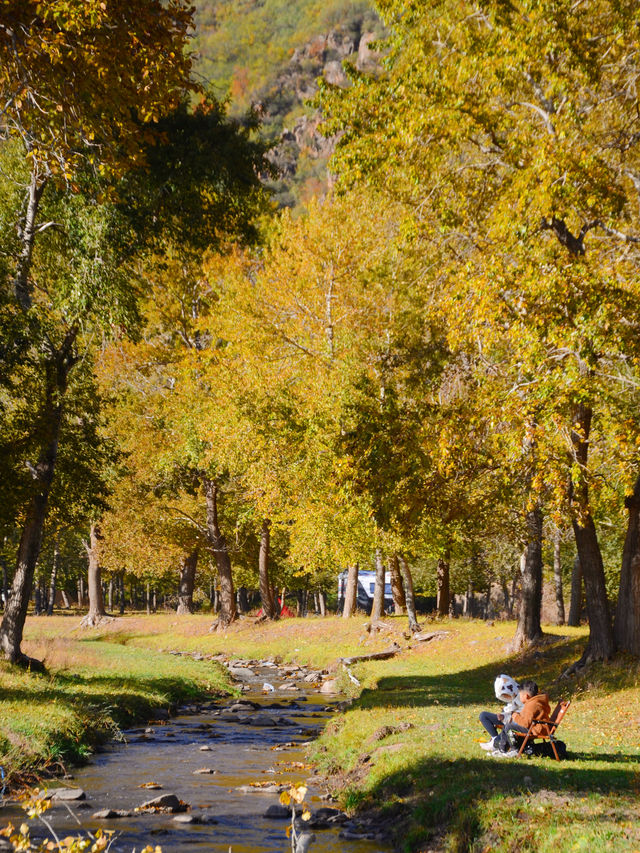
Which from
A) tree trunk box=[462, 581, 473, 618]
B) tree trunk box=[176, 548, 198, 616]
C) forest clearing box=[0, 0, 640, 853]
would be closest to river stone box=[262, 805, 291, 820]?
forest clearing box=[0, 0, 640, 853]

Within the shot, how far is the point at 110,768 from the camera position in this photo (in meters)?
13.9

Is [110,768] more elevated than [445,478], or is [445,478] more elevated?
[445,478]

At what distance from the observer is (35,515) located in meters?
20.3

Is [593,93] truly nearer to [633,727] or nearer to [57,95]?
[57,95]

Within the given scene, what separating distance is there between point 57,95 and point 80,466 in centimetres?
1323

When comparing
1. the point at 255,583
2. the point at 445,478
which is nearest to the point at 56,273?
the point at 445,478

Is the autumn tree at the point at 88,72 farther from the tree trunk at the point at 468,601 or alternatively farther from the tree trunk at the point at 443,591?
the tree trunk at the point at 468,601

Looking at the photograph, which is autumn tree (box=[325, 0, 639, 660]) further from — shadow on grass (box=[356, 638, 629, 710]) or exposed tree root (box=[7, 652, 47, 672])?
exposed tree root (box=[7, 652, 47, 672])

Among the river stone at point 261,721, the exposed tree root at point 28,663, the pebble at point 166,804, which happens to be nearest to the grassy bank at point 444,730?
the exposed tree root at point 28,663

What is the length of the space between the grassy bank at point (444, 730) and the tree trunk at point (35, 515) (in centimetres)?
133

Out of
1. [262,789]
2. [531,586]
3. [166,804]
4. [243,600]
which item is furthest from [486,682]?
[243,600]

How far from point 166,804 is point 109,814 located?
88cm

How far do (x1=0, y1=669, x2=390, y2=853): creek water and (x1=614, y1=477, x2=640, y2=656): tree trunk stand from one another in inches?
317

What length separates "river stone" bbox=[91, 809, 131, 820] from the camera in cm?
1058
